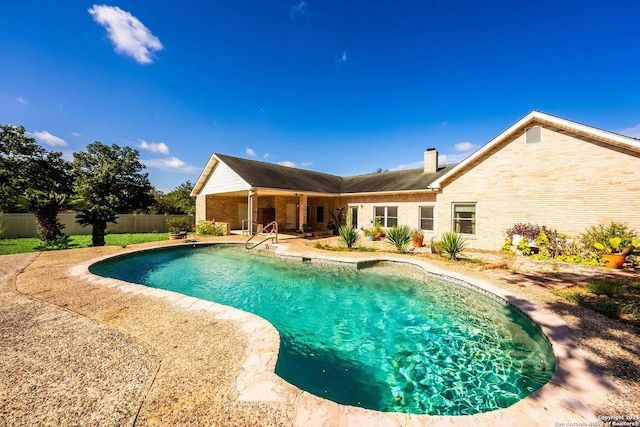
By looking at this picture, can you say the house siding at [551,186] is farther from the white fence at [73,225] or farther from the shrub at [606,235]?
the white fence at [73,225]

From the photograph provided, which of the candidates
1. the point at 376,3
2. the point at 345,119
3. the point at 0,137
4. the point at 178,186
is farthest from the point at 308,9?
the point at 178,186

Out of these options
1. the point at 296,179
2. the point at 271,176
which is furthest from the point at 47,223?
the point at 296,179

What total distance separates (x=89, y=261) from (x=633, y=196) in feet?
69.0

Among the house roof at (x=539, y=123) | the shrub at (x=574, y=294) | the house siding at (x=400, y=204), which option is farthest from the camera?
the house siding at (x=400, y=204)

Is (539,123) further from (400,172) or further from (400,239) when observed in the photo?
(400,172)

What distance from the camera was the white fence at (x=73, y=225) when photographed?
52.6 ft

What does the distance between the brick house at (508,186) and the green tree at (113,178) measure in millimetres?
12785

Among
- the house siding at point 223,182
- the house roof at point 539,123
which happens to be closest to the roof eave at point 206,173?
the house siding at point 223,182

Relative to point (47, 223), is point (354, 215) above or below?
above

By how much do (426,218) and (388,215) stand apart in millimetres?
2628

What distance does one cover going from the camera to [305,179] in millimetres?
20375

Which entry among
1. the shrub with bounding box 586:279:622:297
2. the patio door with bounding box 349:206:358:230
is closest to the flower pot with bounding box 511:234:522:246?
the shrub with bounding box 586:279:622:297

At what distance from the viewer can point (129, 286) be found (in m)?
6.31

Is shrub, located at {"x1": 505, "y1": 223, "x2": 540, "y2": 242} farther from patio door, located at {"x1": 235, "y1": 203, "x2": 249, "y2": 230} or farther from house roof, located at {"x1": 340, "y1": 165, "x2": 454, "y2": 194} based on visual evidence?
patio door, located at {"x1": 235, "y1": 203, "x2": 249, "y2": 230}
